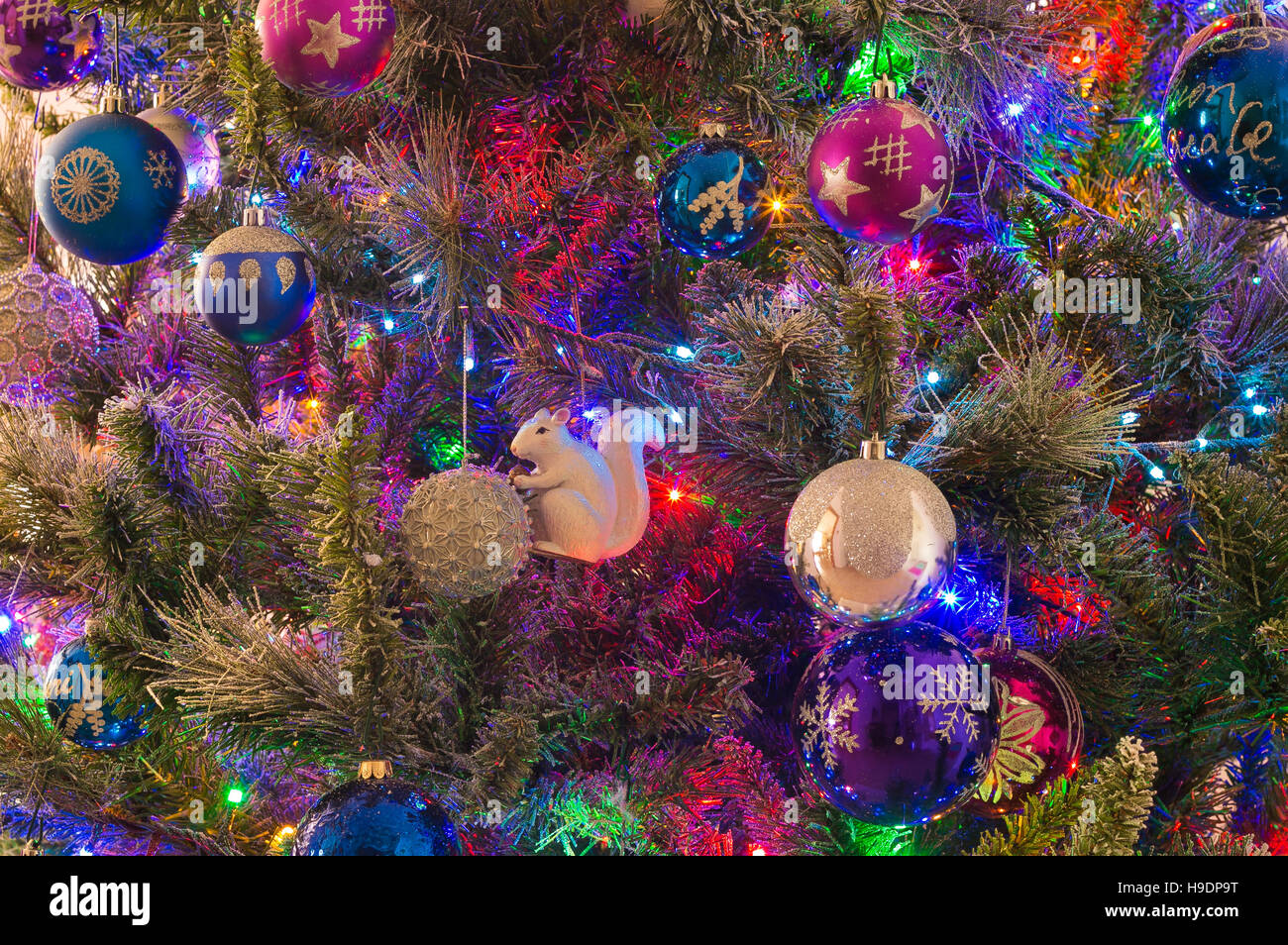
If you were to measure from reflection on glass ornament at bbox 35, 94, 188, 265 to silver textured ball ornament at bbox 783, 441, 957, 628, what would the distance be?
0.77 metres

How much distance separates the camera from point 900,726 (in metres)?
1.03

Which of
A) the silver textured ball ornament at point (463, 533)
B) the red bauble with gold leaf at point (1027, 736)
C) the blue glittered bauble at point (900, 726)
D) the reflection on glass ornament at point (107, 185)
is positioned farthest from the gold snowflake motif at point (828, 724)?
the reflection on glass ornament at point (107, 185)

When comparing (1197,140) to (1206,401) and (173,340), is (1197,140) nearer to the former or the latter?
(1206,401)

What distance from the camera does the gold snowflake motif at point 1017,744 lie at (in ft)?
3.78

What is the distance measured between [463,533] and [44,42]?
2.42 feet

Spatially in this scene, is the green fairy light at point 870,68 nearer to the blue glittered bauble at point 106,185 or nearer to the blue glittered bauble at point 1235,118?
the blue glittered bauble at point 1235,118

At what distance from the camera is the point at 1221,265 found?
1281 millimetres

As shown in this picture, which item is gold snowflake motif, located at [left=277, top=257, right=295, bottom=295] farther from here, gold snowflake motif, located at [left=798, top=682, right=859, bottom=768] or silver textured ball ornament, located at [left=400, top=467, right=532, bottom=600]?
gold snowflake motif, located at [left=798, top=682, right=859, bottom=768]

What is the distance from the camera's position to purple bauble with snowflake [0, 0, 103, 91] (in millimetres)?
1278

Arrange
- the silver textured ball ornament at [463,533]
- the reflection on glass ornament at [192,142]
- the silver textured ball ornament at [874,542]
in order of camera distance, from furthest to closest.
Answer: the reflection on glass ornament at [192,142] < the silver textured ball ornament at [463,533] < the silver textured ball ornament at [874,542]

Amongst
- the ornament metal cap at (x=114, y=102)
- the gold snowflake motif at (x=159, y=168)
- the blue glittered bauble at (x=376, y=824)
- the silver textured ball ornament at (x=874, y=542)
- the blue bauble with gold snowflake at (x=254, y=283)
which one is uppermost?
the ornament metal cap at (x=114, y=102)

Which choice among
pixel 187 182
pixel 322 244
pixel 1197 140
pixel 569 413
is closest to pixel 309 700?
pixel 569 413

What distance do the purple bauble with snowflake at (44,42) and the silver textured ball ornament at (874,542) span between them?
93cm

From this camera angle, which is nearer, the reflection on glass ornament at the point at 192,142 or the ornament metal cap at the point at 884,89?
the ornament metal cap at the point at 884,89
